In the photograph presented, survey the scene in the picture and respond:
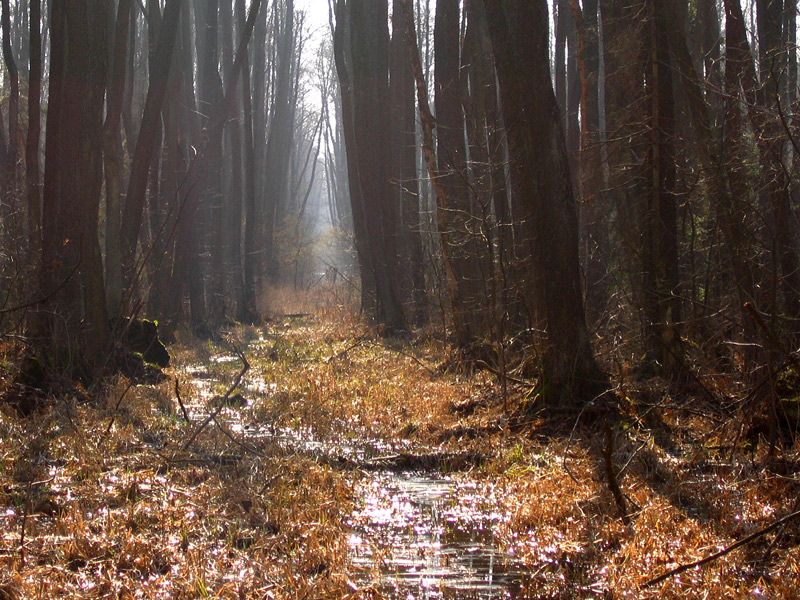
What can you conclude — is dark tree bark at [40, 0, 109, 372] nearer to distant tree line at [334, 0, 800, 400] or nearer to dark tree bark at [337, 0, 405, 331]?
distant tree line at [334, 0, 800, 400]

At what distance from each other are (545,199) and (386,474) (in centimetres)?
277

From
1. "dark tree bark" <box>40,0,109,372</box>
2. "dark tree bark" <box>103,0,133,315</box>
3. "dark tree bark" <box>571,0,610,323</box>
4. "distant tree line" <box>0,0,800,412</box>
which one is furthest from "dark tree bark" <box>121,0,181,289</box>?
"dark tree bark" <box>571,0,610,323</box>

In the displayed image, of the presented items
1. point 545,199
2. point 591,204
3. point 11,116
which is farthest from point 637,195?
point 11,116

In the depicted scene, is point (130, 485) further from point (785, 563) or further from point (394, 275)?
point (394, 275)

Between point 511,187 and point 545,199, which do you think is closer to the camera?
point 545,199

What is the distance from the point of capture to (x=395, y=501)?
5.09 m

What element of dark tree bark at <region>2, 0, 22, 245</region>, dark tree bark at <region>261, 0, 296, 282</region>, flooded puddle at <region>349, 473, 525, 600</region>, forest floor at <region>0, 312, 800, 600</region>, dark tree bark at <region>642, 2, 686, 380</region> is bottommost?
flooded puddle at <region>349, 473, 525, 600</region>

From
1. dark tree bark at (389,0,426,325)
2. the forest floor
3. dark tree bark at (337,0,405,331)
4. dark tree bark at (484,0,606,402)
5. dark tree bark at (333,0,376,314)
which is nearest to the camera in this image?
the forest floor

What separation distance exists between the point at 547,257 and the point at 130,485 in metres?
3.85

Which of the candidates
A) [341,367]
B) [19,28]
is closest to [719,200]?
[341,367]

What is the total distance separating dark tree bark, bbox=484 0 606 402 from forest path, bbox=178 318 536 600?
1.31 metres

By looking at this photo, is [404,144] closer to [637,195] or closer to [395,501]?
[637,195]

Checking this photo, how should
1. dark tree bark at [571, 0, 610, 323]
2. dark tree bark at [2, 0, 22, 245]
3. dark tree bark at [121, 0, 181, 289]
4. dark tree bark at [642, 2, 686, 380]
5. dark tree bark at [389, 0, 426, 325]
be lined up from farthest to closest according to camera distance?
dark tree bark at [389, 0, 426, 325], dark tree bark at [2, 0, 22, 245], dark tree bark at [121, 0, 181, 289], dark tree bark at [571, 0, 610, 323], dark tree bark at [642, 2, 686, 380]

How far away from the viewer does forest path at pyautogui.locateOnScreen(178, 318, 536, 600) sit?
3.83 meters
